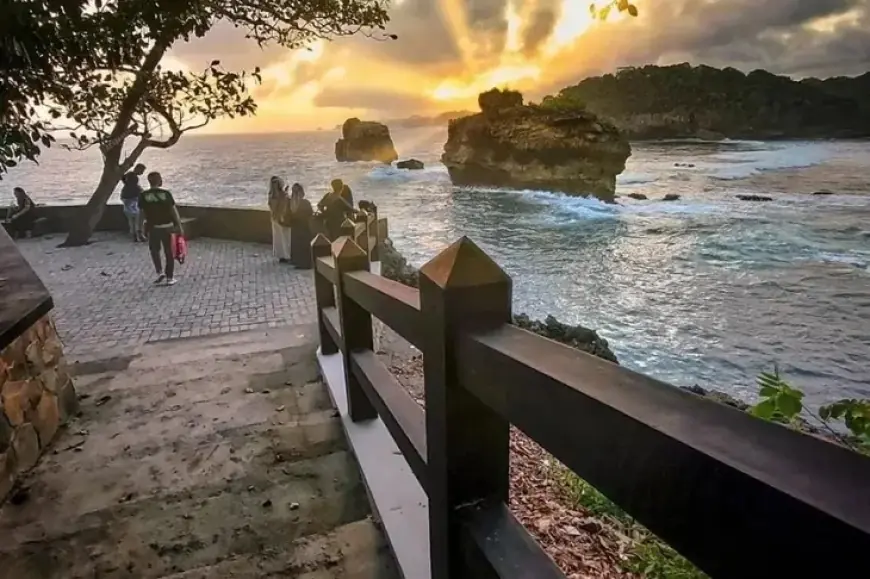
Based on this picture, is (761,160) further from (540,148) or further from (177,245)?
(177,245)

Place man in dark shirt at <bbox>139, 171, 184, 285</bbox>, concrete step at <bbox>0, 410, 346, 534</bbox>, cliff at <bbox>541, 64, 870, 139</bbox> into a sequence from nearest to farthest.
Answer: concrete step at <bbox>0, 410, 346, 534</bbox>
man in dark shirt at <bbox>139, 171, 184, 285</bbox>
cliff at <bbox>541, 64, 870, 139</bbox>

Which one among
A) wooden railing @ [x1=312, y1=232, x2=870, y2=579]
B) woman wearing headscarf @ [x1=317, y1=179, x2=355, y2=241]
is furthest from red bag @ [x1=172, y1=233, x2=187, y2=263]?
wooden railing @ [x1=312, y1=232, x2=870, y2=579]

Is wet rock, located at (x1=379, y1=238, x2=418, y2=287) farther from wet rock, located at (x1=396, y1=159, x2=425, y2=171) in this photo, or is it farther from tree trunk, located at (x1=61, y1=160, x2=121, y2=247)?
wet rock, located at (x1=396, y1=159, x2=425, y2=171)

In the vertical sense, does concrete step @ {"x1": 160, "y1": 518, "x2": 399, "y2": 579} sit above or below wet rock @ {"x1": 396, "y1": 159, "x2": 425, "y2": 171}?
above

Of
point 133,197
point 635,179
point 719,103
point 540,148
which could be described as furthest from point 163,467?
point 635,179

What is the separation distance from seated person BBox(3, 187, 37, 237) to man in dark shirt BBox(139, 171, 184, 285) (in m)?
7.33

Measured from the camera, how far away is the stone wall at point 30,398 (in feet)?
9.82

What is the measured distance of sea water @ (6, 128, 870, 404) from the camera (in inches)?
679

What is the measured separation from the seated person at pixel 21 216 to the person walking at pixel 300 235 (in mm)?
8213

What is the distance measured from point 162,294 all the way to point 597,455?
8749 mm

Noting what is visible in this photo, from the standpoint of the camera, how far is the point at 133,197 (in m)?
12.8

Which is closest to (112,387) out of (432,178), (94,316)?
(94,316)

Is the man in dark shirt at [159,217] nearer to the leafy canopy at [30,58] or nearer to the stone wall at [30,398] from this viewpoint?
the leafy canopy at [30,58]

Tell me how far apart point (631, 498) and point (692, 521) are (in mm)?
117
